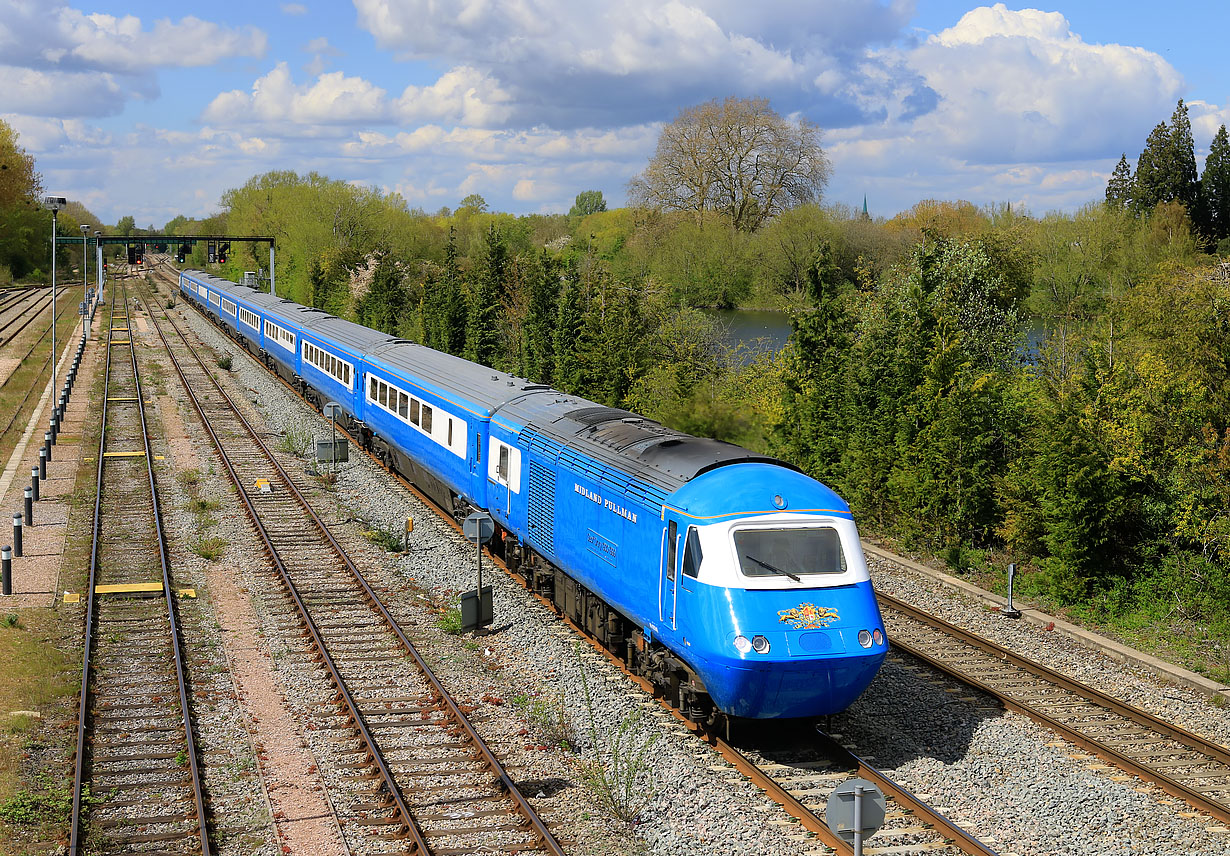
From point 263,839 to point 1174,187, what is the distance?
6377cm

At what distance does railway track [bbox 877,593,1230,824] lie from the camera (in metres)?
11.0

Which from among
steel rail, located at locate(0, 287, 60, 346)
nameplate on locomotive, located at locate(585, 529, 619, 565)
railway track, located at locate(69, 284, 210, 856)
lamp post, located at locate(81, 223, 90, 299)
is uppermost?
lamp post, located at locate(81, 223, 90, 299)

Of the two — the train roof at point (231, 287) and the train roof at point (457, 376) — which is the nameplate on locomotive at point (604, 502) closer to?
the train roof at point (457, 376)

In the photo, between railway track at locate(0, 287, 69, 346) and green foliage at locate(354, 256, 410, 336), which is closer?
green foliage at locate(354, 256, 410, 336)

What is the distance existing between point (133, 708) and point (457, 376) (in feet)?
35.9

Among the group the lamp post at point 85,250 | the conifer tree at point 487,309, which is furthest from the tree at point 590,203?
the conifer tree at point 487,309

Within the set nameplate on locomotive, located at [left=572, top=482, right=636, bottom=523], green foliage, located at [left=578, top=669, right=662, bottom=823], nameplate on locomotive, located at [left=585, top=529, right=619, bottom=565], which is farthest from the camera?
nameplate on locomotive, located at [left=585, top=529, right=619, bottom=565]

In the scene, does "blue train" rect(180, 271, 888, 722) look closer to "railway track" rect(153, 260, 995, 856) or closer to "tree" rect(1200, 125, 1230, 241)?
"railway track" rect(153, 260, 995, 856)

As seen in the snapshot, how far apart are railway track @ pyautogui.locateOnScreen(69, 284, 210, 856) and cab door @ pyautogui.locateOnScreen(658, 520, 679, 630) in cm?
508

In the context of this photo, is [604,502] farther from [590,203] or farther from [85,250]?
[590,203]

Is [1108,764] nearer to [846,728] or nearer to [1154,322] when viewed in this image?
[846,728]

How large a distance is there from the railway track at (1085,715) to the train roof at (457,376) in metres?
8.28

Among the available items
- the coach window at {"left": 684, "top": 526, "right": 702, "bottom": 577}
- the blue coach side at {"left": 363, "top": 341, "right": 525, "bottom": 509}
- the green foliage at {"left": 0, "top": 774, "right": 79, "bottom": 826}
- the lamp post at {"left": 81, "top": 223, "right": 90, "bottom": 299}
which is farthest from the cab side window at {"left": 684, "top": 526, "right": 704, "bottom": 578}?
the lamp post at {"left": 81, "top": 223, "right": 90, "bottom": 299}

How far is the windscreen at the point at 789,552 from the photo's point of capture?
35.6 ft
